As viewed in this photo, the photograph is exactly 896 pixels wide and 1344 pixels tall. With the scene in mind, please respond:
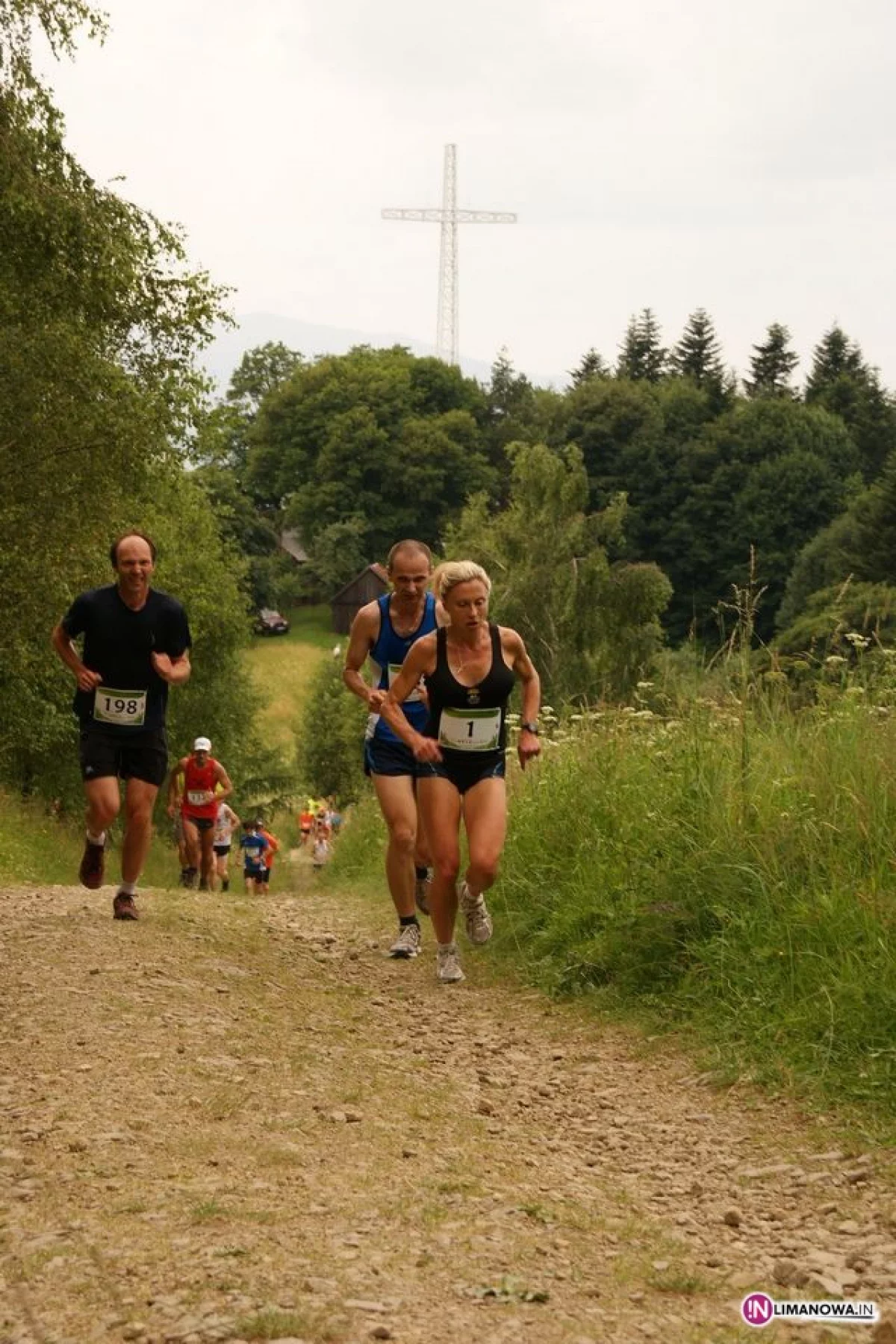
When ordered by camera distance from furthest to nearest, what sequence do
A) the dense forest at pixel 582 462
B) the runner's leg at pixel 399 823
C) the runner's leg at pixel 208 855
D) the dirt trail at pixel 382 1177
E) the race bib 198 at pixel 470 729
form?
the dense forest at pixel 582 462 < the runner's leg at pixel 208 855 < the runner's leg at pixel 399 823 < the race bib 198 at pixel 470 729 < the dirt trail at pixel 382 1177

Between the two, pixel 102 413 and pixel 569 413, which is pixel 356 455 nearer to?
pixel 569 413

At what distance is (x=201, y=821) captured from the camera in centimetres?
2025

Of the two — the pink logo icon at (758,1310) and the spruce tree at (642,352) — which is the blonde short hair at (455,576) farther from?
the spruce tree at (642,352)

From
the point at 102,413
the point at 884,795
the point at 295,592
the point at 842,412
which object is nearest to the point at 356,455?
the point at 295,592

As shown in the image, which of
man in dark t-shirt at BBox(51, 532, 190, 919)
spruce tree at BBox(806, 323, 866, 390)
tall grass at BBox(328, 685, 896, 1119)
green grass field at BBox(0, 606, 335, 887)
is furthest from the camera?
spruce tree at BBox(806, 323, 866, 390)

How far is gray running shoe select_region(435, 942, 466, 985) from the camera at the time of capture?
396 inches

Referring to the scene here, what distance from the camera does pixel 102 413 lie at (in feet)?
77.4

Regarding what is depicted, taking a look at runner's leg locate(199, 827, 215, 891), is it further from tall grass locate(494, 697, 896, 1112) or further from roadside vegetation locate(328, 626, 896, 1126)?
tall grass locate(494, 697, 896, 1112)

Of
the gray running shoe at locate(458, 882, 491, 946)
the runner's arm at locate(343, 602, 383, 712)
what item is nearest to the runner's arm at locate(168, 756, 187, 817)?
the runner's arm at locate(343, 602, 383, 712)

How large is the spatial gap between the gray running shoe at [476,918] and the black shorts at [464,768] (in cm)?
74

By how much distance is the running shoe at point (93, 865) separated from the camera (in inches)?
450

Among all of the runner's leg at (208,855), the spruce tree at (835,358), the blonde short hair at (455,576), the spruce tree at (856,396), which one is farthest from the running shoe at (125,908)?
the spruce tree at (835,358)

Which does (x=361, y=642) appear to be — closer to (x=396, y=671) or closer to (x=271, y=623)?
(x=396, y=671)

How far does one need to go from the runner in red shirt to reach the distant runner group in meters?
7.75
